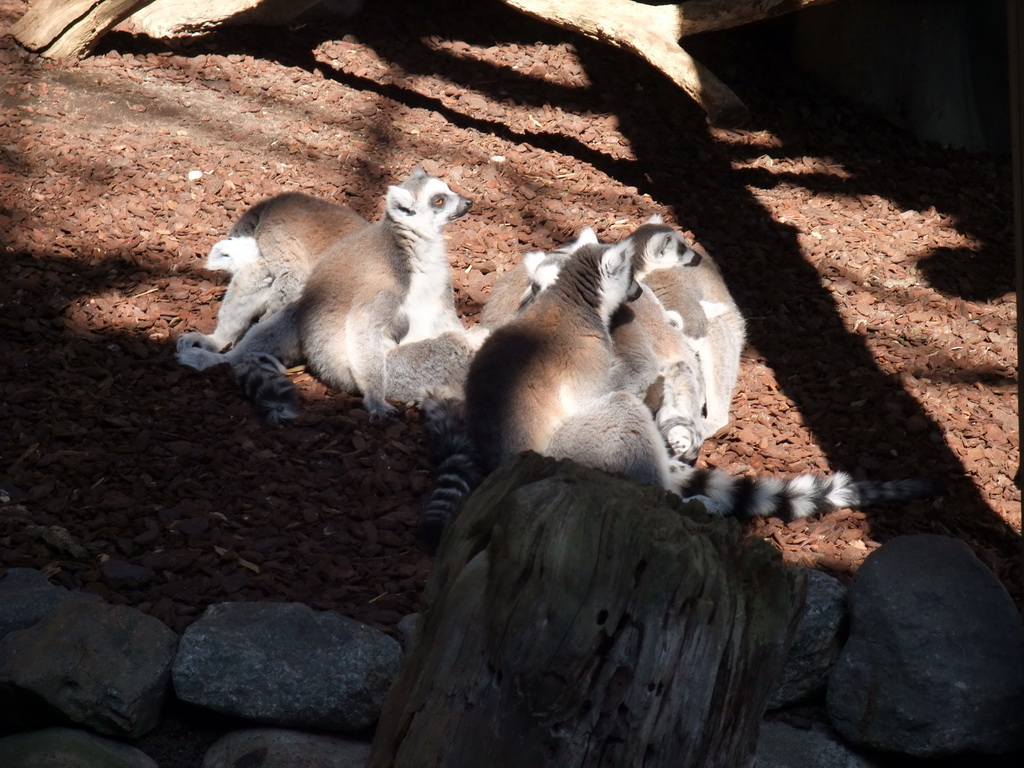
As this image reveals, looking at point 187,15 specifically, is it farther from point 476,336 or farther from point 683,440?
point 683,440

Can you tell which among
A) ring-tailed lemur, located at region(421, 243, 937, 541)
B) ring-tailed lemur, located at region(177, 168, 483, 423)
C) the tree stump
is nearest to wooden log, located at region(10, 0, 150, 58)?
ring-tailed lemur, located at region(177, 168, 483, 423)

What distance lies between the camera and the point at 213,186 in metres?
6.63

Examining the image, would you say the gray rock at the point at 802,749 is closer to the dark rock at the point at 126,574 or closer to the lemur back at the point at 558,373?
the lemur back at the point at 558,373

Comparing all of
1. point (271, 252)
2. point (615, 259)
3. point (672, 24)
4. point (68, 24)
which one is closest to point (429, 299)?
point (271, 252)

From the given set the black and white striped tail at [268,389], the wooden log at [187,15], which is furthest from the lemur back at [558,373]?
the wooden log at [187,15]

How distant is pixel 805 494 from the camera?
4281 millimetres

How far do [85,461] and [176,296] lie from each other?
1833 millimetres

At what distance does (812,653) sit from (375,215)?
458 cm

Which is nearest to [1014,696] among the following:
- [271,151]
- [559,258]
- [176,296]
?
[559,258]

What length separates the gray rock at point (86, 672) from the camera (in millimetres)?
2871

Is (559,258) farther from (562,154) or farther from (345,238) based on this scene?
(562,154)

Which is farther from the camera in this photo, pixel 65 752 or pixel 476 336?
pixel 476 336

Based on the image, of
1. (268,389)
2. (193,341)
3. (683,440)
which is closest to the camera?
(268,389)

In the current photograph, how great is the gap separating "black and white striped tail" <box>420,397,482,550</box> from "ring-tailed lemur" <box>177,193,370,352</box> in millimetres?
1457
